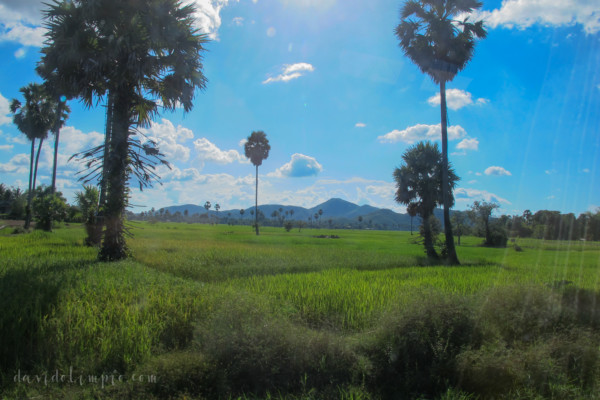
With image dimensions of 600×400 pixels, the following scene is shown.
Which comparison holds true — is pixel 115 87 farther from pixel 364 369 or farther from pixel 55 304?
pixel 364 369

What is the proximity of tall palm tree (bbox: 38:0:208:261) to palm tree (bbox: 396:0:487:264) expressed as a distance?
13.8 m

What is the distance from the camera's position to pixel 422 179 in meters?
22.2

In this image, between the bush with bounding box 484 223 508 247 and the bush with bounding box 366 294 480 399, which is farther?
the bush with bounding box 484 223 508 247

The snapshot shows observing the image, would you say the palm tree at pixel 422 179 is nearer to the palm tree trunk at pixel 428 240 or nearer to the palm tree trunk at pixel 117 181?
the palm tree trunk at pixel 428 240

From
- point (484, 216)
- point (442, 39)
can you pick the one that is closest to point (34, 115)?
point (442, 39)

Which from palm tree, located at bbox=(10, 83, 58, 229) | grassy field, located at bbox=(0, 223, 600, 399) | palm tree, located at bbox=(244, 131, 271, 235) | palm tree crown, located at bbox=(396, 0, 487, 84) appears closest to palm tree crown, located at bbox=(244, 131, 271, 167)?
palm tree, located at bbox=(244, 131, 271, 235)

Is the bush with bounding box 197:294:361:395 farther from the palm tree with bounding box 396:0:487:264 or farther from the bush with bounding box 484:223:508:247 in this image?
the bush with bounding box 484:223:508:247

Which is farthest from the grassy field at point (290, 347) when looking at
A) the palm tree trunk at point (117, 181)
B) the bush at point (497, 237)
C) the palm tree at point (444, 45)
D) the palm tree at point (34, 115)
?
the bush at point (497, 237)

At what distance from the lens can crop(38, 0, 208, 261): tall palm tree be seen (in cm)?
1086

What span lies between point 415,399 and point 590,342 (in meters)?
3.13

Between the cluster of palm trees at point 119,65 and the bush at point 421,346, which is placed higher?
the cluster of palm trees at point 119,65

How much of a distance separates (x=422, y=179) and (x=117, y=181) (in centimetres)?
1973

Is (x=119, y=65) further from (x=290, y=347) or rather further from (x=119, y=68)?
(x=290, y=347)

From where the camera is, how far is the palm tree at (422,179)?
21.9 meters
